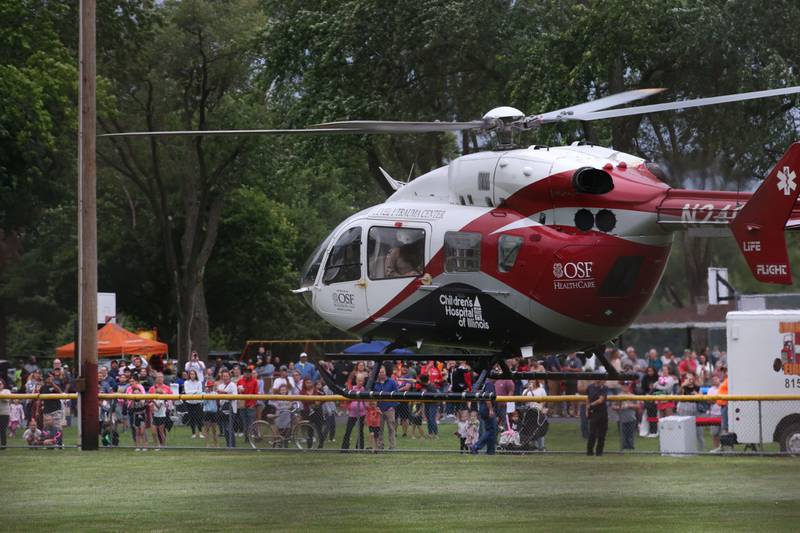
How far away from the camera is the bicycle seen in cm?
2862

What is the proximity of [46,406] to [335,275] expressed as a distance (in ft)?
34.5

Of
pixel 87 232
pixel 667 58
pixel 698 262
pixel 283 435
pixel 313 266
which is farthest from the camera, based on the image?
pixel 698 262

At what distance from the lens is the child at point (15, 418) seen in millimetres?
30391

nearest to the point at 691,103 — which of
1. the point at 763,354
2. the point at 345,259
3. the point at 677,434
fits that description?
the point at 345,259

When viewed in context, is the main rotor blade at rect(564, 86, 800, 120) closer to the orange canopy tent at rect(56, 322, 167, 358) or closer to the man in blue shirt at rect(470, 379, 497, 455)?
the man in blue shirt at rect(470, 379, 497, 455)

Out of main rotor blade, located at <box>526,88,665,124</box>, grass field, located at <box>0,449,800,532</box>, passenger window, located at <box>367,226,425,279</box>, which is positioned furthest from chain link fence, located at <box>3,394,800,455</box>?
main rotor blade, located at <box>526,88,665,124</box>

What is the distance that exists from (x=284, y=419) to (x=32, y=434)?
560cm

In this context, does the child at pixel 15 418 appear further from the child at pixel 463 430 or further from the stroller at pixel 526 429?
the stroller at pixel 526 429

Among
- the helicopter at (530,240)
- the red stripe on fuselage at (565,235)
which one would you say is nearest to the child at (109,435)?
the helicopter at (530,240)

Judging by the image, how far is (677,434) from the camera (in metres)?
27.1

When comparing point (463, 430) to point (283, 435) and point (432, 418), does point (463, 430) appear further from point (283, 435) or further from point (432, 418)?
point (283, 435)

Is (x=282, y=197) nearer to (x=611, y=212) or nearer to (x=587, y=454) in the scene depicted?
(x=587, y=454)

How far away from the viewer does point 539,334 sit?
805 inches

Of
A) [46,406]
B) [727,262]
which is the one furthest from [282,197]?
[46,406]
